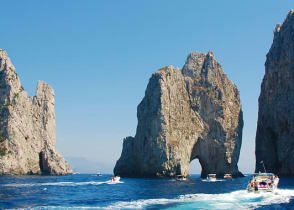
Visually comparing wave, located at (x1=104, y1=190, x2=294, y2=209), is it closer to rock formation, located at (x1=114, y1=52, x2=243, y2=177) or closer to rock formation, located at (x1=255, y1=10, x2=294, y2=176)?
rock formation, located at (x1=114, y1=52, x2=243, y2=177)

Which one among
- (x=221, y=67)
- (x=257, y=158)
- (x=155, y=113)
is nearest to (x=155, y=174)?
(x=155, y=113)

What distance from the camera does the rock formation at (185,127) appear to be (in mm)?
112812

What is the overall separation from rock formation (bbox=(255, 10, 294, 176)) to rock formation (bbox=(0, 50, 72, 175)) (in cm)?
8885

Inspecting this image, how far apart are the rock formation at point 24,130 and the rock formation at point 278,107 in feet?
292

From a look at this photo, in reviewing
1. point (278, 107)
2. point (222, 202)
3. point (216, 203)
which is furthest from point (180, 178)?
point (216, 203)

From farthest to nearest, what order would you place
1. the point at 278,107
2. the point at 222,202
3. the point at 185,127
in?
1. the point at 185,127
2. the point at 278,107
3. the point at 222,202

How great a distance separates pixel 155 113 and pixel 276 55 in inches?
1976

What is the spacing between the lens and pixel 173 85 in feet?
415

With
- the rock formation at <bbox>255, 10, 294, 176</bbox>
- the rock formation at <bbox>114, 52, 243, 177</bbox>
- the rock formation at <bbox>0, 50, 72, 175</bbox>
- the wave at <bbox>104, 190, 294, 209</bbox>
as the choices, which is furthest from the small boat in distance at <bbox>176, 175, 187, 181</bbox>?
the rock formation at <bbox>0, 50, 72, 175</bbox>

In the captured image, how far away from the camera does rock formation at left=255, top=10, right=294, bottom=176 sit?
115 meters

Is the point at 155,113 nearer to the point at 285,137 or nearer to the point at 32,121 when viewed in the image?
the point at 285,137

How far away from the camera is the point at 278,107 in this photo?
118938 millimetres

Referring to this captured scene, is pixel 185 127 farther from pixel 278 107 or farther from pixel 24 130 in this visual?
pixel 24 130

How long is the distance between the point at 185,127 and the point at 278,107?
33434mm
